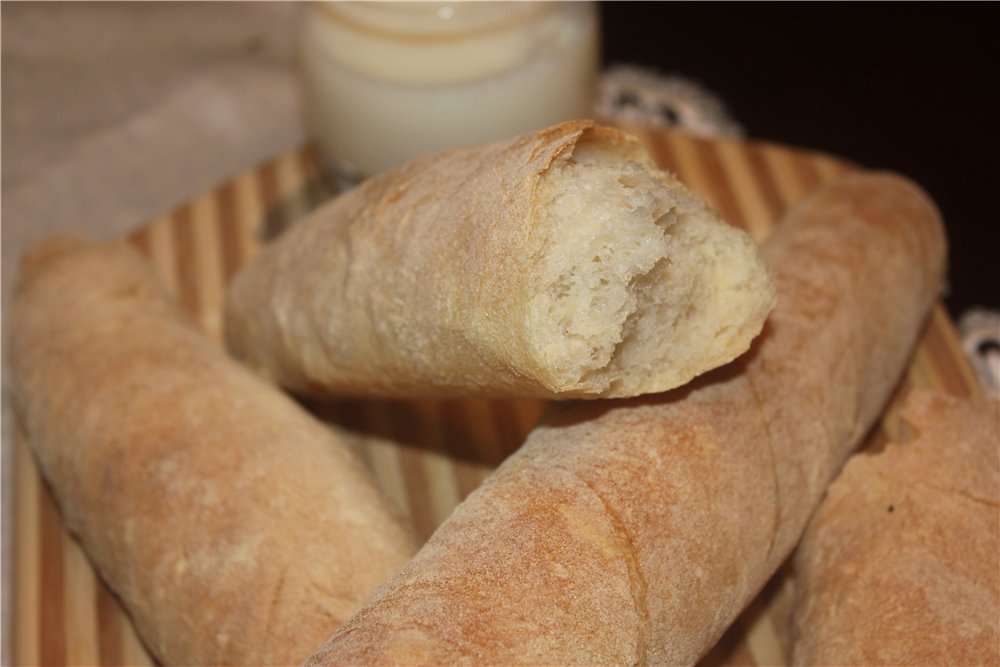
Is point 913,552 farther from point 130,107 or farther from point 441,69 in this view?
point 130,107

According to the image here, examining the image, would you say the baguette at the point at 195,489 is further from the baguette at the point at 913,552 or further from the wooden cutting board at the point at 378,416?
the baguette at the point at 913,552

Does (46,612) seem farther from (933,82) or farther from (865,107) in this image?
(933,82)

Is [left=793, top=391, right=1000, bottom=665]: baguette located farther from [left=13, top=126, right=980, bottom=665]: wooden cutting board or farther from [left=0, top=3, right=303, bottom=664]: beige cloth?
[left=0, top=3, right=303, bottom=664]: beige cloth

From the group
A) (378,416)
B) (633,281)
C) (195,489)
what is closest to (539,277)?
(633,281)

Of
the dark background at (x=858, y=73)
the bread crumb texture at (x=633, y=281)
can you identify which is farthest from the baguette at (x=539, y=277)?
the dark background at (x=858, y=73)

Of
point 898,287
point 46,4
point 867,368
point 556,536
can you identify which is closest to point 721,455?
point 556,536

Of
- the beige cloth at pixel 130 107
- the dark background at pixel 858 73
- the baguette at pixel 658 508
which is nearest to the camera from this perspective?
the baguette at pixel 658 508
